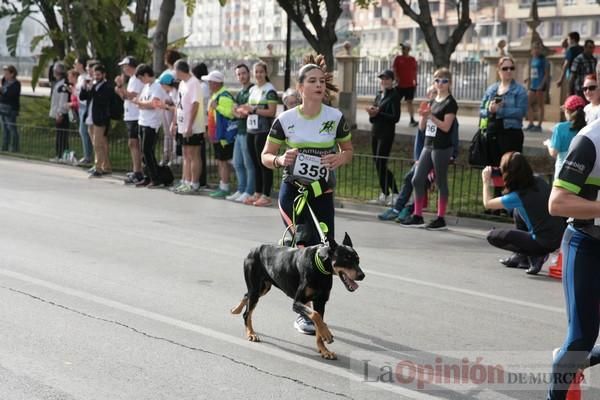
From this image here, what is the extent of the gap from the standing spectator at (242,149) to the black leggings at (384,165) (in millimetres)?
1902

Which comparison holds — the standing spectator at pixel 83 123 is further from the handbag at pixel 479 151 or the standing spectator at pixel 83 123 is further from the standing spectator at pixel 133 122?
the handbag at pixel 479 151

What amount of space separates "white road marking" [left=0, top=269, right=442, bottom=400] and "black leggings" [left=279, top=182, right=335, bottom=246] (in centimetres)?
88

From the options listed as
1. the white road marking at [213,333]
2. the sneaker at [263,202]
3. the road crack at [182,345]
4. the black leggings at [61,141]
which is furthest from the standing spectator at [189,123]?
the road crack at [182,345]

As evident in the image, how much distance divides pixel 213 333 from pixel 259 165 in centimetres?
862

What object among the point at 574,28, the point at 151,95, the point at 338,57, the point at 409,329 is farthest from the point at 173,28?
the point at 409,329

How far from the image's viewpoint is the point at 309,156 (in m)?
8.11

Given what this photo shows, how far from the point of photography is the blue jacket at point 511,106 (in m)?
14.4

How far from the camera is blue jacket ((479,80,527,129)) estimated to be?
1441 cm

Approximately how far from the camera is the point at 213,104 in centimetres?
1692

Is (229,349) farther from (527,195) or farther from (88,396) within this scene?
(527,195)

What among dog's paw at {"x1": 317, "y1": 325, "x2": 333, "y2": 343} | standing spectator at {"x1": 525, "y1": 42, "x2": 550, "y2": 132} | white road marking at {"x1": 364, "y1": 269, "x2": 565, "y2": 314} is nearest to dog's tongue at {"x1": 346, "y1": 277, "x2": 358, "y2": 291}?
dog's paw at {"x1": 317, "y1": 325, "x2": 333, "y2": 343}

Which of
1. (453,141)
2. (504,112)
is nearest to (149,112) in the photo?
(453,141)

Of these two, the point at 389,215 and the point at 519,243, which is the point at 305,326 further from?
the point at 389,215

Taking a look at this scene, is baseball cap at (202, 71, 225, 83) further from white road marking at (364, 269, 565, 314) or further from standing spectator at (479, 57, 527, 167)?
white road marking at (364, 269, 565, 314)
